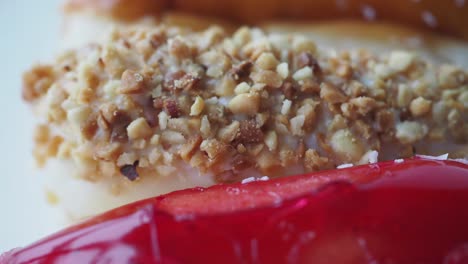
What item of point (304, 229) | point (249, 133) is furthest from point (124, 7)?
point (304, 229)

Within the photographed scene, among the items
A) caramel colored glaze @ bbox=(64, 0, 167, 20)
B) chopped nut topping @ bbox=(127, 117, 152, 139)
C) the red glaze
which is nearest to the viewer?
the red glaze

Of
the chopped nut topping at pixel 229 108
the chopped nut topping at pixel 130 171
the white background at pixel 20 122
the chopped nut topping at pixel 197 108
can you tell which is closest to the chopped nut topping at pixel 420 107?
the chopped nut topping at pixel 229 108

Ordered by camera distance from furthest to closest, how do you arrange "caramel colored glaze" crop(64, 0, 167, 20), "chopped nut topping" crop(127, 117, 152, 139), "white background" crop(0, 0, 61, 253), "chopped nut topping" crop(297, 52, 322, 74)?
"caramel colored glaze" crop(64, 0, 167, 20) < "white background" crop(0, 0, 61, 253) < "chopped nut topping" crop(297, 52, 322, 74) < "chopped nut topping" crop(127, 117, 152, 139)

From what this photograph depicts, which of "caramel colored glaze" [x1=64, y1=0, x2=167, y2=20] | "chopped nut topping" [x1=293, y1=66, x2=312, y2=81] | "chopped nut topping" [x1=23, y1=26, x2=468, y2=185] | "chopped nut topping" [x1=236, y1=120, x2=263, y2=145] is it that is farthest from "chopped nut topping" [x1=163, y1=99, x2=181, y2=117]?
"caramel colored glaze" [x1=64, y1=0, x2=167, y2=20]

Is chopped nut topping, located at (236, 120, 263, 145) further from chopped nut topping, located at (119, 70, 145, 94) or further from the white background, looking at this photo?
the white background

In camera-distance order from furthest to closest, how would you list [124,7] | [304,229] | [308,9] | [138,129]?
1. [308,9]
2. [124,7]
3. [138,129]
4. [304,229]

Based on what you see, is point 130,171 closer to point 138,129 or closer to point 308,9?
point 138,129

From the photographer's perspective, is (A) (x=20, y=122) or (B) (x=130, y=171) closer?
(B) (x=130, y=171)

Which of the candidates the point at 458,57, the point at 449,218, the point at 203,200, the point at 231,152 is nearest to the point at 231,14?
the point at 458,57
